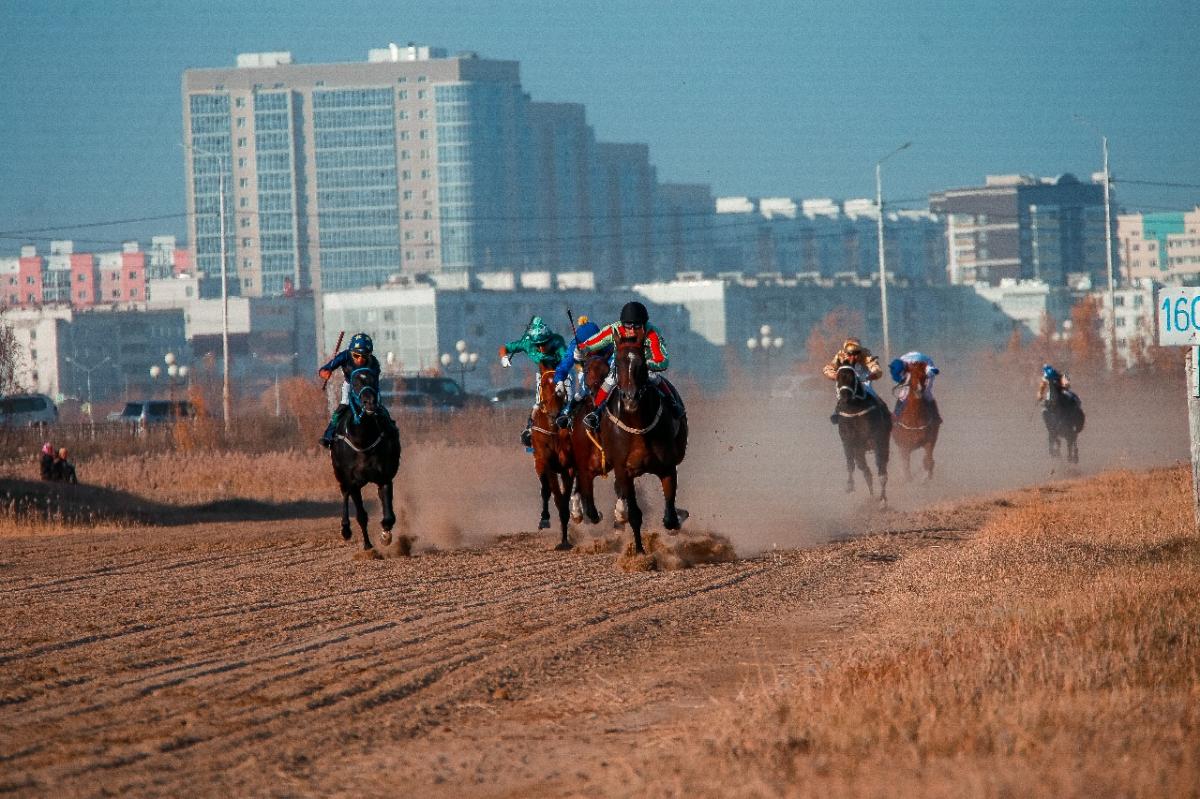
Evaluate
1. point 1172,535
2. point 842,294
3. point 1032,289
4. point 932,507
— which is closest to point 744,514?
point 932,507

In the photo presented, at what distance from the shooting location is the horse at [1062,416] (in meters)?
38.1

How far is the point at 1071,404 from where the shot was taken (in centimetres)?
3841

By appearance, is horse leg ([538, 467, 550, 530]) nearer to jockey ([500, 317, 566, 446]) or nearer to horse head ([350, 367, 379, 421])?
jockey ([500, 317, 566, 446])

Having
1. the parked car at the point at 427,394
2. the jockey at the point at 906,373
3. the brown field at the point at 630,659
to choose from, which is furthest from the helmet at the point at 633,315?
the parked car at the point at 427,394

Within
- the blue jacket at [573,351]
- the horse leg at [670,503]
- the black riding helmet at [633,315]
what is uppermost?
the black riding helmet at [633,315]

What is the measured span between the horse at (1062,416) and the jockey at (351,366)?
21324 mm

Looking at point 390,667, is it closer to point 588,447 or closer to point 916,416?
point 588,447

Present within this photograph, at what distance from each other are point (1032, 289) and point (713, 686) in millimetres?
163180

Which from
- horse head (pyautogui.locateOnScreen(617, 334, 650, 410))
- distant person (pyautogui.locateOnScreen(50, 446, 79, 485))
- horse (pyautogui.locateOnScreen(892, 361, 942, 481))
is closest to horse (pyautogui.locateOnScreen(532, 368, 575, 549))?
horse head (pyautogui.locateOnScreen(617, 334, 650, 410))

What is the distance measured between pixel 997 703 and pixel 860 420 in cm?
1954

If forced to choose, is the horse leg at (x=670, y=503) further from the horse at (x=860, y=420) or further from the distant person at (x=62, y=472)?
the distant person at (x=62, y=472)

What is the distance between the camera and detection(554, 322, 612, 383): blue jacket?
1995cm

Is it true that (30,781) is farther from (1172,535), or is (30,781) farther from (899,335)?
(899,335)

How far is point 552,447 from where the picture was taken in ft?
68.5
